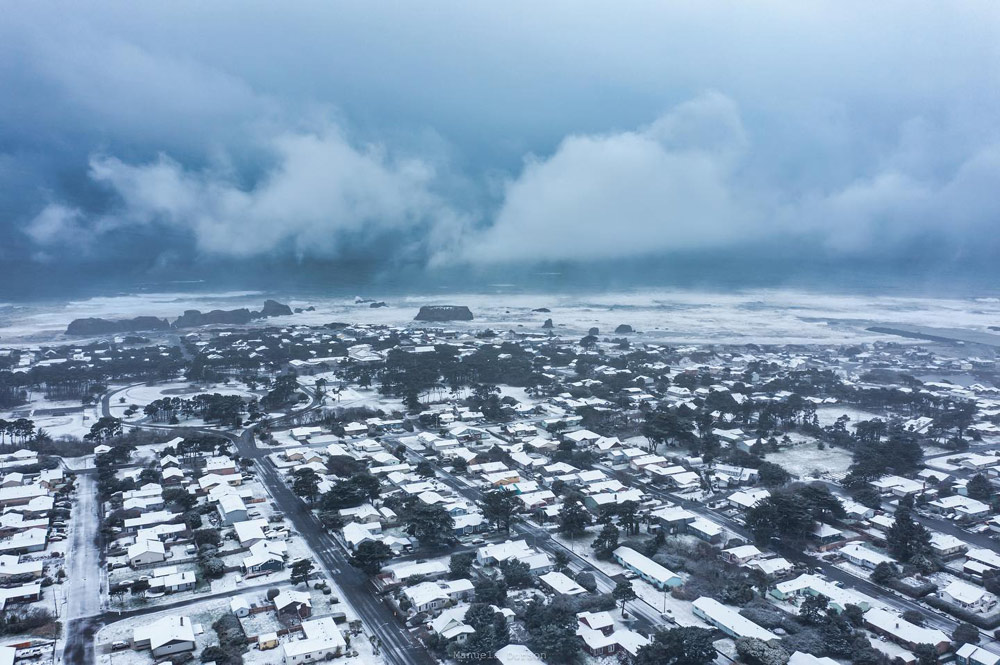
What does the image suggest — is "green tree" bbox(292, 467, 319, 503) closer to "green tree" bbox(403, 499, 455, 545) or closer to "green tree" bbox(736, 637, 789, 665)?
"green tree" bbox(403, 499, 455, 545)

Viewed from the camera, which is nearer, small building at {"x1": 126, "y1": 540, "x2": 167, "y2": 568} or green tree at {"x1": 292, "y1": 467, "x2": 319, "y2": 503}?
small building at {"x1": 126, "y1": 540, "x2": 167, "y2": 568}

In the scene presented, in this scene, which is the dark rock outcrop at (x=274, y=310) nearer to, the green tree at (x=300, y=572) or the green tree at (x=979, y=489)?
the green tree at (x=300, y=572)

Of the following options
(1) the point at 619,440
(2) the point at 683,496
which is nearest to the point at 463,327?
(1) the point at 619,440

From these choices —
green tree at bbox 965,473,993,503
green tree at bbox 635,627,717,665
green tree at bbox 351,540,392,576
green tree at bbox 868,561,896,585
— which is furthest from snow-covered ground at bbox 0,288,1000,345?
green tree at bbox 635,627,717,665

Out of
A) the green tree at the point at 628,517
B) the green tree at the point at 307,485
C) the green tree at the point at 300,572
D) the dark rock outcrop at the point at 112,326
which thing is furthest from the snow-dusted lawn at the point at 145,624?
the dark rock outcrop at the point at 112,326

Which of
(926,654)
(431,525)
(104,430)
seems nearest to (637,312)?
(104,430)

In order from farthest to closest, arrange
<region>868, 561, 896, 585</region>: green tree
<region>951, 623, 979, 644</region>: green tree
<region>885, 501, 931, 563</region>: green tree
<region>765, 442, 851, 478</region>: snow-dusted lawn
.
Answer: <region>765, 442, 851, 478</region>: snow-dusted lawn
<region>885, 501, 931, 563</region>: green tree
<region>868, 561, 896, 585</region>: green tree
<region>951, 623, 979, 644</region>: green tree

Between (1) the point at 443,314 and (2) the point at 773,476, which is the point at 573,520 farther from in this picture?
(1) the point at 443,314

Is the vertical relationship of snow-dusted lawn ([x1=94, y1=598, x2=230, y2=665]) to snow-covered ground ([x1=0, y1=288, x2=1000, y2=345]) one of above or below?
below
